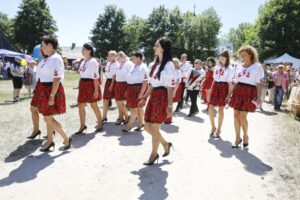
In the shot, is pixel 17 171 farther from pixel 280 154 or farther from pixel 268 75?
pixel 268 75

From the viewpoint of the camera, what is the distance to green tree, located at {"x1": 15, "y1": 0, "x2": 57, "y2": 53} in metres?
49.9

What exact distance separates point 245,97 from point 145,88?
200 centimetres

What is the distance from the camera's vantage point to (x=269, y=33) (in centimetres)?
4550

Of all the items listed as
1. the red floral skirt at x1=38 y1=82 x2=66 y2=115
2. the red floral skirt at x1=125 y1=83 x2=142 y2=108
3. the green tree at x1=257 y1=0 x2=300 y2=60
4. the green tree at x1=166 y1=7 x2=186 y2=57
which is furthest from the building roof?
the red floral skirt at x1=38 y1=82 x2=66 y2=115

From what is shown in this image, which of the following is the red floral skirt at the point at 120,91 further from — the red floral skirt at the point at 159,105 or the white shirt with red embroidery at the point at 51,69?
the red floral skirt at the point at 159,105

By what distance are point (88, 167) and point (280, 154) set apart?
3803 millimetres

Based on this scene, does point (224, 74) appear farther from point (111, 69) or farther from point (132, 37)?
point (132, 37)

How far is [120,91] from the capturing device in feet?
29.4

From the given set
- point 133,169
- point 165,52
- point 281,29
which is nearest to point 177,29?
point 281,29

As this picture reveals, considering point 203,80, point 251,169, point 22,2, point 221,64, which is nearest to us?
point 251,169

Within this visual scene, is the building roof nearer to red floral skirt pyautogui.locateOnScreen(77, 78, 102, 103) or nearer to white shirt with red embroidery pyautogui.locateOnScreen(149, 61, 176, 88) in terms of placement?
red floral skirt pyautogui.locateOnScreen(77, 78, 102, 103)

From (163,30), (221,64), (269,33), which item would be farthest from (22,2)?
(221,64)

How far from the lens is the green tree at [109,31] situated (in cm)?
6084

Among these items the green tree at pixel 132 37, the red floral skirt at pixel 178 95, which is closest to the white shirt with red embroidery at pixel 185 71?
the red floral skirt at pixel 178 95
